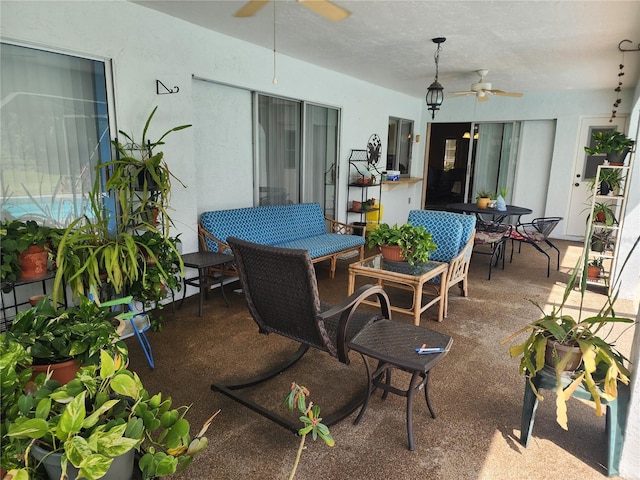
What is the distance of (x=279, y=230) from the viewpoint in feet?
15.0

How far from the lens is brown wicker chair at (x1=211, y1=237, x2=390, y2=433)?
1.94m

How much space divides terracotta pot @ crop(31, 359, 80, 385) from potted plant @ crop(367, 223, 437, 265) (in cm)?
244

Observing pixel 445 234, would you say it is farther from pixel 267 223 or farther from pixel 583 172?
pixel 583 172

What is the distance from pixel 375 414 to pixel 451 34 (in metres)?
3.38

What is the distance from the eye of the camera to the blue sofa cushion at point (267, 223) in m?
4.04

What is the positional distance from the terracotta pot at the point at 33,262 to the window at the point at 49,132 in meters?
0.55

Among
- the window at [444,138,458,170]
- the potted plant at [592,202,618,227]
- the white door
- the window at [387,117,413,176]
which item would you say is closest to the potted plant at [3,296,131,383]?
the potted plant at [592,202,618,227]

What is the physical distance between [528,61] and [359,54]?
6.67ft

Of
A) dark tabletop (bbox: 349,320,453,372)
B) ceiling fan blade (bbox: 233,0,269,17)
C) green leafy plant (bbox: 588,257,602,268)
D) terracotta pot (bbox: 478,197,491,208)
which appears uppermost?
ceiling fan blade (bbox: 233,0,269,17)

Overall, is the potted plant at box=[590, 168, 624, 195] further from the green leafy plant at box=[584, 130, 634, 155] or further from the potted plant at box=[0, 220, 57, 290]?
the potted plant at box=[0, 220, 57, 290]

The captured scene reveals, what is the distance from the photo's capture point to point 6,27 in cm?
255

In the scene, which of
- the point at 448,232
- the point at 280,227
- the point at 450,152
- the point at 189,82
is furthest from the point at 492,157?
the point at 189,82

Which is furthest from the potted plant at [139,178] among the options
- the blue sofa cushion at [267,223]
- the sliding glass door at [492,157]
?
the sliding glass door at [492,157]

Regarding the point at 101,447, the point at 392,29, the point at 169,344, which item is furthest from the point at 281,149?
the point at 101,447
